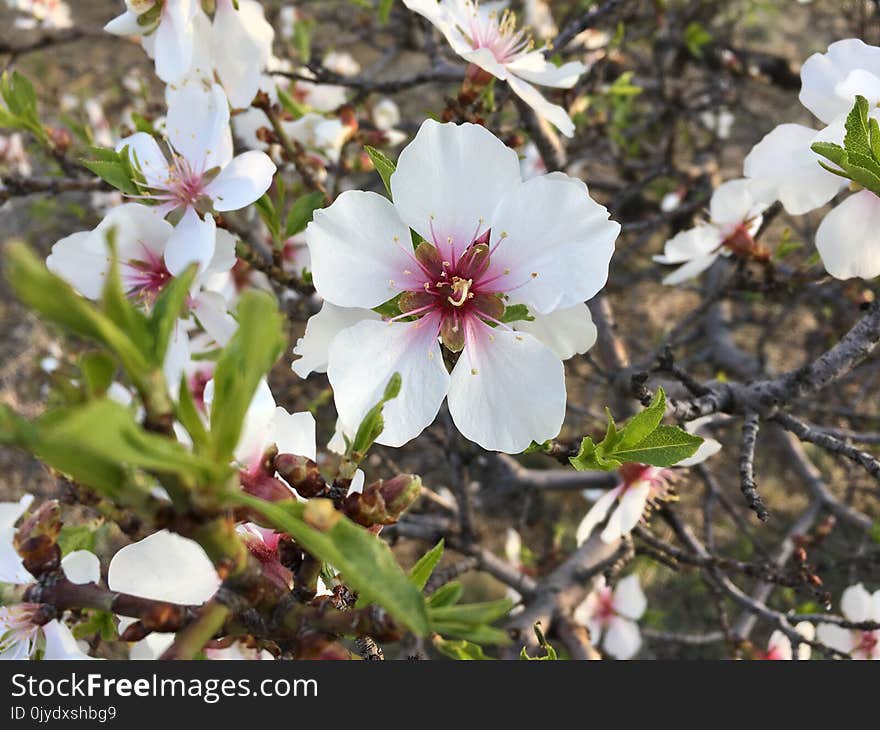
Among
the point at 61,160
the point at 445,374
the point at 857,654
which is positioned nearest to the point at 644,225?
the point at 857,654

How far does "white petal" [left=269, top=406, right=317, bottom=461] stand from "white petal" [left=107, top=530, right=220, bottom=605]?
159 millimetres

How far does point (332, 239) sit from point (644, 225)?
1491mm

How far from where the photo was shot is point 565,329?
35.0 inches

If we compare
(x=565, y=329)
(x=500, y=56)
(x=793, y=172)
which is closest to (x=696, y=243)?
(x=793, y=172)

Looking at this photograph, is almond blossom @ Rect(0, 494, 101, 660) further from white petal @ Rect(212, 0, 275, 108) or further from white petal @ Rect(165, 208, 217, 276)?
white petal @ Rect(212, 0, 275, 108)

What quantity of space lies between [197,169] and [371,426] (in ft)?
1.81

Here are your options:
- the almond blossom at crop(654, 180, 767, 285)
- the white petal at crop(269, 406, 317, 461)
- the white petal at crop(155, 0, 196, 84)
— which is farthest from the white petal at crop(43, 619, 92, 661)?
the almond blossom at crop(654, 180, 767, 285)

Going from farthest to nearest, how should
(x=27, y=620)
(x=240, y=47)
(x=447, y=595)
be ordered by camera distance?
(x=240, y=47) < (x=27, y=620) < (x=447, y=595)

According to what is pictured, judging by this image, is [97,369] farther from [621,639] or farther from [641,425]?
[621,639]

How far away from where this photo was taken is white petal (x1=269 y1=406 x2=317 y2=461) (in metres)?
0.83

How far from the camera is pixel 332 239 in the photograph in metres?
0.81

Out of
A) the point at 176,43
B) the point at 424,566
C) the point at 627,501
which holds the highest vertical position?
the point at 176,43

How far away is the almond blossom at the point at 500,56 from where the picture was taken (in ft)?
3.31

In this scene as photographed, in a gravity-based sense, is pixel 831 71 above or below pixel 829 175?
above
